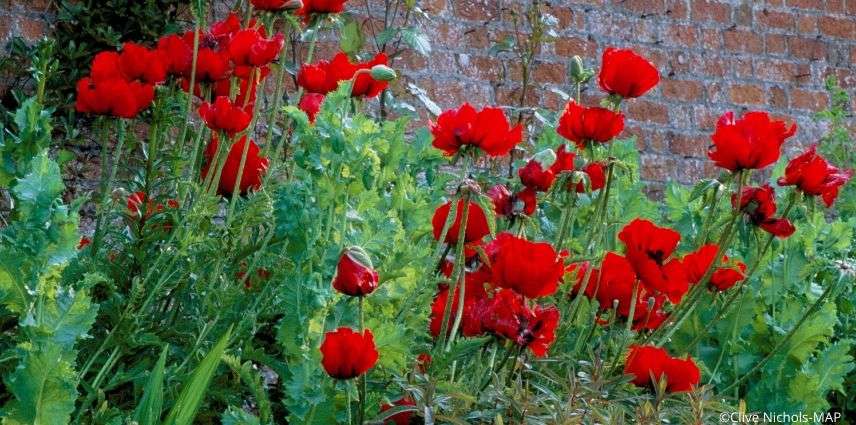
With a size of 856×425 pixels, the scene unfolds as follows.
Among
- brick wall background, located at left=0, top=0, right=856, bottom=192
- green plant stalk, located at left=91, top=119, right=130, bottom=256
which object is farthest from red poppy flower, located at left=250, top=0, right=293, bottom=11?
brick wall background, located at left=0, top=0, right=856, bottom=192

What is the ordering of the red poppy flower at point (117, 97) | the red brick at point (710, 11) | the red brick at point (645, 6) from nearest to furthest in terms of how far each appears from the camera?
the red poppy flower at point (117, 97) < the red brick at point (645, 6) < the red brick at point (710, 11)

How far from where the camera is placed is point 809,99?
367cm

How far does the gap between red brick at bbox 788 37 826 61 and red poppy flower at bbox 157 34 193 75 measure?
2.60m

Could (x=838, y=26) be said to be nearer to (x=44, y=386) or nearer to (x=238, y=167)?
(x=238, y=167)

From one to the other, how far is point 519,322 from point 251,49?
0.49 meters

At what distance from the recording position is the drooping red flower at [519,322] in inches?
46.9

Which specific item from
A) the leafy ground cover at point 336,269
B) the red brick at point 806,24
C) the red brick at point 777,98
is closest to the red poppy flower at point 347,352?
the leafy ground cover at point 336,269

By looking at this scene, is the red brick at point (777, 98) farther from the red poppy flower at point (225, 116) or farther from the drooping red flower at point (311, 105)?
the red poppy flower at point (225, 116)

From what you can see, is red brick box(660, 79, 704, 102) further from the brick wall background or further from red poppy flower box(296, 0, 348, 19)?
red poppy flower box(296, 0, 348, 19)

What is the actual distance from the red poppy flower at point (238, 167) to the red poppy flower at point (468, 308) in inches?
12.0

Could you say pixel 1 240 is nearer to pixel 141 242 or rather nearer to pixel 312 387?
pixel 141 242

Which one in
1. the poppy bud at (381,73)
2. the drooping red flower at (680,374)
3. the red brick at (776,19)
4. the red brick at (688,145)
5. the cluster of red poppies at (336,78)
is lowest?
the red brick at (688,145)

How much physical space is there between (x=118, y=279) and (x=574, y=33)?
2.07 meters

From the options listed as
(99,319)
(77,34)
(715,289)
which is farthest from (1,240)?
(77,34)
